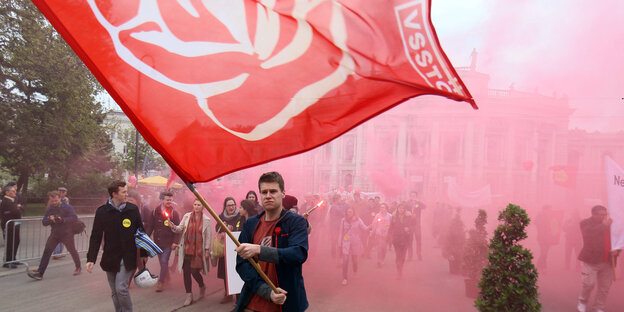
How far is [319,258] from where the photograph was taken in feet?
34.7

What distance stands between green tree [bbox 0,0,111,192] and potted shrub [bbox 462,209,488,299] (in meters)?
18.0

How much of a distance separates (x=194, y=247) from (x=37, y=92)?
1669 cm

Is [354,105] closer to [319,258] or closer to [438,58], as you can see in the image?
[438,58]

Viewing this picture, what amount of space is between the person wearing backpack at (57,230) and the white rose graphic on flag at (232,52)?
674cm

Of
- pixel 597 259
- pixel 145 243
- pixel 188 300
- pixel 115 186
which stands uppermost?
pixel 115 186

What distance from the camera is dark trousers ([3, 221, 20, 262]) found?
27.4 ft

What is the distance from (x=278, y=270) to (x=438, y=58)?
1.82 meters

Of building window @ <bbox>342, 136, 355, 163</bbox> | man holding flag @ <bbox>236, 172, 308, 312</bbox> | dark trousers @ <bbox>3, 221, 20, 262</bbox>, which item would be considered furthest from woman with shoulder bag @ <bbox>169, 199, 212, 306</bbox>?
building window @ <bbox>342, 136, 355, 163</bbox>

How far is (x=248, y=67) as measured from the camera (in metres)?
2.70

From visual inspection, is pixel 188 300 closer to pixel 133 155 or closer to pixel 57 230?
pixel 57 230

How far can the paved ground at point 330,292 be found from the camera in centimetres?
602

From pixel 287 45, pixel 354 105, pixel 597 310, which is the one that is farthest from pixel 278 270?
pixel 597 310

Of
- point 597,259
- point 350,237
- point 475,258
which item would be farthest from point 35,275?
point 597,259

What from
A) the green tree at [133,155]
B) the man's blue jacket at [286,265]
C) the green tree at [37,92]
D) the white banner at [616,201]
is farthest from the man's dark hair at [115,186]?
the green tree at [133,155]
